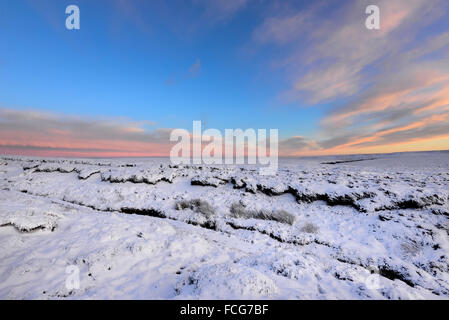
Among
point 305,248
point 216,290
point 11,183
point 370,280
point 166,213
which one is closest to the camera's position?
point 216,290

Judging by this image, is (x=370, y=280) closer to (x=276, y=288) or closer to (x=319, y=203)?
(x=276, y=288)

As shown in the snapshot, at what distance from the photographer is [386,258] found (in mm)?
9055

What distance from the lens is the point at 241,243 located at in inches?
411

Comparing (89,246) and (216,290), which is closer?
(216,290)

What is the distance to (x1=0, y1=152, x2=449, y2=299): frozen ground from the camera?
6281 millimetres

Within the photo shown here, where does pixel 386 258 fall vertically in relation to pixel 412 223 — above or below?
below

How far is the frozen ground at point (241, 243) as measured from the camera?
6281 mm

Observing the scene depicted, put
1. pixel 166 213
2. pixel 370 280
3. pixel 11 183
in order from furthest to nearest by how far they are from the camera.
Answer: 1. pixel 11 183
2. pixel 166 213
3. pixel 370 280

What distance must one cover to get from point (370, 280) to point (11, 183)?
34335 millimetres

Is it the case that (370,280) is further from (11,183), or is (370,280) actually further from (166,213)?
(11,183)

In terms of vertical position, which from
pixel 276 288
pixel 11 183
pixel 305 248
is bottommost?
pixel 305 248
